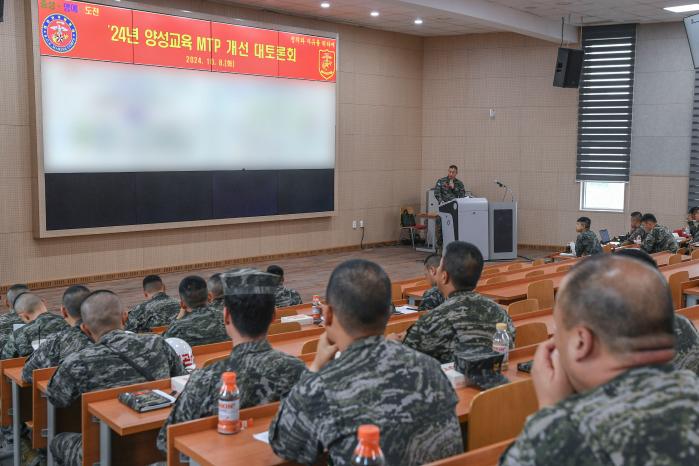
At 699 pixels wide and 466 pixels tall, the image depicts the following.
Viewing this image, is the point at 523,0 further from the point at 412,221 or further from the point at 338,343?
the point at 338,343

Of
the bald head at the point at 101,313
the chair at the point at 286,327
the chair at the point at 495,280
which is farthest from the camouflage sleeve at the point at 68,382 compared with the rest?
the chair at the point at 495,280

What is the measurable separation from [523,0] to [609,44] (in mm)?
2868

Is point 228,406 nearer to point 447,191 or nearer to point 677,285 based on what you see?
point 677,285

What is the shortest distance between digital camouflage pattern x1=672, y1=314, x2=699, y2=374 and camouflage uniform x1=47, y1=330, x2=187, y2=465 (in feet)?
7.64

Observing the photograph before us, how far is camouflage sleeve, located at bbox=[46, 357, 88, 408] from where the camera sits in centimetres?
342

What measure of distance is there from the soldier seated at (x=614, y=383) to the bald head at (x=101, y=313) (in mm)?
2636

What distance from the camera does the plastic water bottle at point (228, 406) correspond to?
8.71ft

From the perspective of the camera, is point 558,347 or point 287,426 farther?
point 287,426

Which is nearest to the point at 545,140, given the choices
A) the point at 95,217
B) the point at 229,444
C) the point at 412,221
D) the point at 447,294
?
the point at 412,221

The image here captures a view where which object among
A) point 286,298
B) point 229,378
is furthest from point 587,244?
point 229,378

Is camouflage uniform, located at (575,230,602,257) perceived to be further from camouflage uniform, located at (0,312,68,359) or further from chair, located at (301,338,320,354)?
camouflage uniform, located at (0,312,68,359)

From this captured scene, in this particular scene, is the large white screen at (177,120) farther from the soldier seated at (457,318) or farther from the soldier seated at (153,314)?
the soldier seated at (457,318)

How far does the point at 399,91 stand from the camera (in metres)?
14.6

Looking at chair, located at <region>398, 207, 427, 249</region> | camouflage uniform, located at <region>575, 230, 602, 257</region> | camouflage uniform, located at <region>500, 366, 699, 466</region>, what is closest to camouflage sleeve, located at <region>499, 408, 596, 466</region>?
camouflage uniform, located at <region>500, 366, 699, 466</region>
